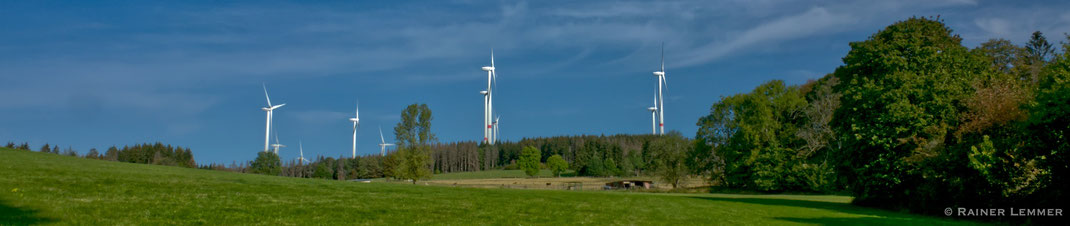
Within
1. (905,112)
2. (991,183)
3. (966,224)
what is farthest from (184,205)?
(905,112)

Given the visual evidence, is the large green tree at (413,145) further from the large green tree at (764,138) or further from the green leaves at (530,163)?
the green leaves at (530,163)

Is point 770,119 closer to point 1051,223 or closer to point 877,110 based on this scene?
point 877,110

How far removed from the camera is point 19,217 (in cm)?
1800

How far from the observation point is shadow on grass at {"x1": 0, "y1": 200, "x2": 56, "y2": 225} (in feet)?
56.7

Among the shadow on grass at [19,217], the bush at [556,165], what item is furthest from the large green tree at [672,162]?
the bush at [556,165]

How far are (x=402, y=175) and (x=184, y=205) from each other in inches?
2589

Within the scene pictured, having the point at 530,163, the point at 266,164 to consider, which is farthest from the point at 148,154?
the point at 530,163

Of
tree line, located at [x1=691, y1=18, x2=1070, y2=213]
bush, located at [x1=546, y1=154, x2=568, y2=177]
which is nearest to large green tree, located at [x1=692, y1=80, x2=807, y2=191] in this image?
tree line, located at [x1=691, y1=18, x2=1070, y2=213]

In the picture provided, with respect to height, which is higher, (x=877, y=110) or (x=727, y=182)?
(x=877, y=110)

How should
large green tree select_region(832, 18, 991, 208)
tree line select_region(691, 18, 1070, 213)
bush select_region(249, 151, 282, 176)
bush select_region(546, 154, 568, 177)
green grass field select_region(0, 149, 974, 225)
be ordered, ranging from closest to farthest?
green grass field select_region(0, 149, 974, 225) < tree line select_region(691, 18, 1070, 213) < large green tree select_region(832, 18, 991, 208) < bush select_region(249, 151, 282, 176) < bush select_region(546, 154, 568, 177)

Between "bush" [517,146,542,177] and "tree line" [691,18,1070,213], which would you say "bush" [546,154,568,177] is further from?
"tree line" [691,18,1070,213]

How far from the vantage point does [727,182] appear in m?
81.2

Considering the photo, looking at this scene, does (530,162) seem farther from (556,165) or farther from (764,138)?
(764,138)

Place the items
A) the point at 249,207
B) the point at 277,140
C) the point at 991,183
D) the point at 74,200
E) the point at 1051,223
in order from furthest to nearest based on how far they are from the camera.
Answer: the point at 277,140
the point at 991,183
the point at 1051,223
the point at 249,207
the point at 74,200
